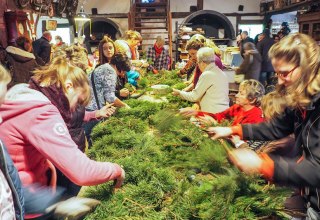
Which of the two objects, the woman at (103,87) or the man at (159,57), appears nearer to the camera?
the woman at (103,87)

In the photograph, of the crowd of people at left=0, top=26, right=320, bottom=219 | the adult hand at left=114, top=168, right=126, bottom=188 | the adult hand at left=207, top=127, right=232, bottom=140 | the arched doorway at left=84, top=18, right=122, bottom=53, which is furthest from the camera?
the arched doorway at left=84, top=18, right=122, bottom=53

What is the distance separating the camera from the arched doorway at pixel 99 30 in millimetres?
16109

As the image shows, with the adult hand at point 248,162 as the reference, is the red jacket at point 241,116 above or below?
below

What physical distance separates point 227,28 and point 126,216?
52.6 ft

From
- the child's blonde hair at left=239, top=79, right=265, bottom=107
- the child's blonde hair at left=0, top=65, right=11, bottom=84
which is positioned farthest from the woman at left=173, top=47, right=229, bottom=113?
the child's blonde hair at left=0, top=65, right=11, bottom=84

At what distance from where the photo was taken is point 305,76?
4.95 feet

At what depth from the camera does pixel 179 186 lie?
182 centimetres

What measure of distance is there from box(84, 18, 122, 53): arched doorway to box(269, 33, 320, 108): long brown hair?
593 inches

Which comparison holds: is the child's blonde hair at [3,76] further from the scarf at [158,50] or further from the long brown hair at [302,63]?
the scarf at [158,50]

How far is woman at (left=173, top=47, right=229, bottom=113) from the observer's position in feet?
12.2

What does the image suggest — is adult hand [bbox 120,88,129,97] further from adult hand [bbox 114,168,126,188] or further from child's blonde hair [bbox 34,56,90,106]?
adult hand [bbox 114,168,126,188]

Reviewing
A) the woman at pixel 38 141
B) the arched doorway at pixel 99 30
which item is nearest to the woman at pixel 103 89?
the woman at pixel 38 141

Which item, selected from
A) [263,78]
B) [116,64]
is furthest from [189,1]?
[116,64]

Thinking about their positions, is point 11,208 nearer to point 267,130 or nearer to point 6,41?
point 267,130
